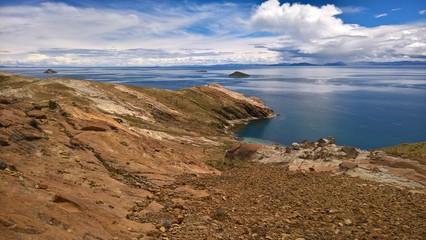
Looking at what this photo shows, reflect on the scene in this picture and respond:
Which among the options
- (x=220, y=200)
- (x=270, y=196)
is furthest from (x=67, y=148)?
(x=270, y=196)

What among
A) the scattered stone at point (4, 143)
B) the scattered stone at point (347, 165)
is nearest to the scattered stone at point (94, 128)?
the scattered stone at point (4, 143)

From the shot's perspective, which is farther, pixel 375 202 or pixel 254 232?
pixel 375 202

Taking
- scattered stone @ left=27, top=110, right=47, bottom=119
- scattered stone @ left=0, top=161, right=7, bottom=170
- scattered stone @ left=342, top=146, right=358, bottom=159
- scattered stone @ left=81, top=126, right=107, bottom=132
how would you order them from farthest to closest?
1. scattered stone @ left=342, top=146, right=358, bottom=159
2. scattered stone @ left=81, top=126, right=107, bottom=132
3. scattered stone @ left=27, top=110, right=47, bottom=119
4. scattered stone @ left=0, top=161, right=7, bottom=170

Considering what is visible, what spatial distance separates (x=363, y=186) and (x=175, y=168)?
10331 millimetres

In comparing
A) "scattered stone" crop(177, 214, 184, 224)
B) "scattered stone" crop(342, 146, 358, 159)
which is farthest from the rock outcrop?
"scattered stone" crop(177, 214, 184, 224)

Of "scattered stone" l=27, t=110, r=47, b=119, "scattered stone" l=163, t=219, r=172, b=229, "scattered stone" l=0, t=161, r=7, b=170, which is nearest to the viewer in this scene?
"scattered stone" l=163, t=219, r=172, b=229

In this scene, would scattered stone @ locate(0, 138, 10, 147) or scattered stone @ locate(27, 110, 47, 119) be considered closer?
scattered stone @ locate(0, 138, 10, 147)

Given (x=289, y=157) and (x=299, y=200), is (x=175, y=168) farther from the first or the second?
(x=289, y=157)

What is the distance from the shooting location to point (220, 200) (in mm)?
13188

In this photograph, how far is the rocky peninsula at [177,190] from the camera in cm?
923

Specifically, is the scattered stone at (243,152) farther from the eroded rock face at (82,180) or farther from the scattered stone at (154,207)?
the scattered stone at (154,207)

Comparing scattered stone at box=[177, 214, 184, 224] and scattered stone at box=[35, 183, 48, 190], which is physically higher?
scattered stone at box=[35, 183, 48, 190]

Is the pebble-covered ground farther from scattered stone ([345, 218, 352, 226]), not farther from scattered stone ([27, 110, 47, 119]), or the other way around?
scattered stone ([27, 110, 47, 119])

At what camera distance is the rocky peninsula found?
9.23 m
